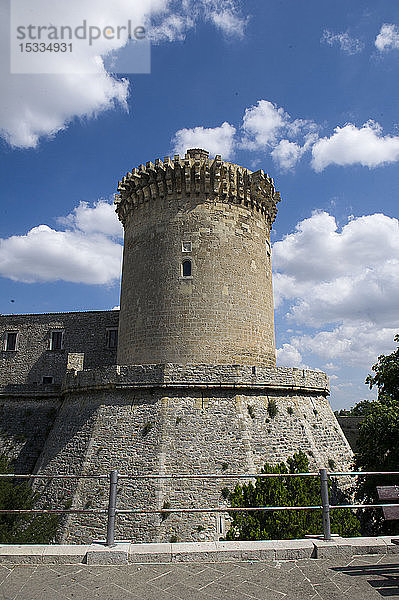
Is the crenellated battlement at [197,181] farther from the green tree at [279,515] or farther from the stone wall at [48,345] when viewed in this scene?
the green tree at [279,515]

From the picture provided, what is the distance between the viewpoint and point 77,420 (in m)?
17.1

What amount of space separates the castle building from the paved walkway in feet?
25.3

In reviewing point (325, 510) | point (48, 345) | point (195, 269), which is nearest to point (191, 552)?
point (325, 510)

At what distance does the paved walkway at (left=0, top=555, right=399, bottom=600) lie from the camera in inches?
203

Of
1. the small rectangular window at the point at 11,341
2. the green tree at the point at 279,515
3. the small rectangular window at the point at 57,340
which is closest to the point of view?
the green tree at the point at 279,515

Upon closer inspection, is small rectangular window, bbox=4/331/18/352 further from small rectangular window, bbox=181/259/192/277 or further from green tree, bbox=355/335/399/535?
green tree, bbox=355/335/399/535

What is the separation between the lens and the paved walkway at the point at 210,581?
5.16m

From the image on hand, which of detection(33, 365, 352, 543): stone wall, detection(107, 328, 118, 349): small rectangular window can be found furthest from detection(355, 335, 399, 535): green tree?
detection(107, 328, 118, 349): small rectangular window

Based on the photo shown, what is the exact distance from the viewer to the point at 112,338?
2694 cm

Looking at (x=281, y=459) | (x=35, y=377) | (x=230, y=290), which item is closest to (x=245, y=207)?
(x=230, y=290)

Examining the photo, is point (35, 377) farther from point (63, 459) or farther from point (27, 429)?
point (63, 459)

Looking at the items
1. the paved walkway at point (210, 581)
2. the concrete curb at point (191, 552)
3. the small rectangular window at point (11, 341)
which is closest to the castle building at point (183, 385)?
the small rectangular window at point (11, 341)

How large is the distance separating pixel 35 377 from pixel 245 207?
17.8 metres

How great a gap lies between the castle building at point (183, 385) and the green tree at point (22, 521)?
614 millimetres
